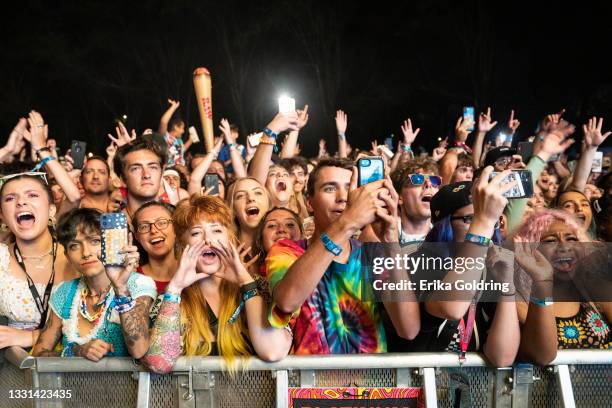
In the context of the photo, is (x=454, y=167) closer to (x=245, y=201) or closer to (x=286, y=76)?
(x=245, y=201)

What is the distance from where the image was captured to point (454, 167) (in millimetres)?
5535

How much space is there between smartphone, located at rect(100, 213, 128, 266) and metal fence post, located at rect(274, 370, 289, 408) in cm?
78

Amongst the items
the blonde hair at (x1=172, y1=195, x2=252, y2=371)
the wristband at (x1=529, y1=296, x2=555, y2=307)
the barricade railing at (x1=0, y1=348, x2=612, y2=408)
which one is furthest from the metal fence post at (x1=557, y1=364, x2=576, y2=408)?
the blonde hair at (x1=172, y1=195, x2=252, y2=371)

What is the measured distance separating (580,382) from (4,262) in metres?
2.93

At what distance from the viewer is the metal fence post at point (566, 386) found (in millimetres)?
2231

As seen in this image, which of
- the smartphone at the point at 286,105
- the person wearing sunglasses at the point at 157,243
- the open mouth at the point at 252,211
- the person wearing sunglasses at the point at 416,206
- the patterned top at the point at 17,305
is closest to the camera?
the patterned top at the point at 17,305

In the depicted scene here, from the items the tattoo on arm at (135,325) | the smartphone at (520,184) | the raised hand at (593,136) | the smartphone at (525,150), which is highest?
the raised hand at (593,136)

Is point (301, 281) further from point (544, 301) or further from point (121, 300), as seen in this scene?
point (544, 301)

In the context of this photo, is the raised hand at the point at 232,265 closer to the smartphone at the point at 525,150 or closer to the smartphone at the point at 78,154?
the smartphone at the point at 525,150

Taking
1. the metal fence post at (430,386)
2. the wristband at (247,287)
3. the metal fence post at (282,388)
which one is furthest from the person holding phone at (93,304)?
the metal fence post at (430,386)

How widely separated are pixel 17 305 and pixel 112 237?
3.81 ft

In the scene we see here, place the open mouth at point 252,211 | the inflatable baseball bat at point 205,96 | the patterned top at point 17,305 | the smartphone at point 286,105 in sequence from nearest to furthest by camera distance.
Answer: the patterned top at point 17,305, the open mouth at point 252,211, the smartphone at point 286,105, the inflatable baseball bat at point 205,96

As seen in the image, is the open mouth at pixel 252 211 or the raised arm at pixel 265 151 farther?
the raised arm at pixel 265 151

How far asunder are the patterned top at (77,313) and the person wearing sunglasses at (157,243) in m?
0.58
